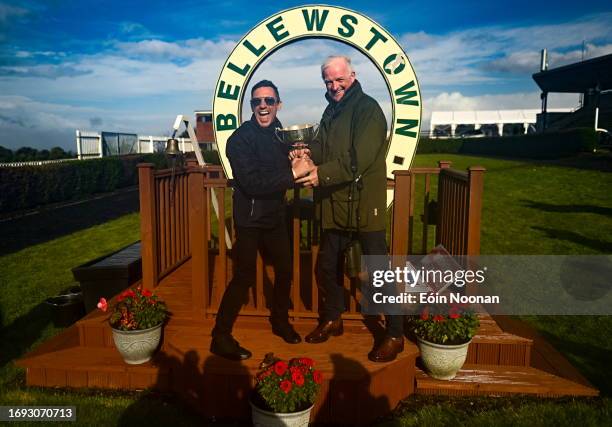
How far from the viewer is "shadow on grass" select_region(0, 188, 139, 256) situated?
1130 centimetres

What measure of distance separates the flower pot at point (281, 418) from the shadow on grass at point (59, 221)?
29.5 ft

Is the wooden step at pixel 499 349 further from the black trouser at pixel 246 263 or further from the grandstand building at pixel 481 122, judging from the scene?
the grandstand building at pixel 481 122

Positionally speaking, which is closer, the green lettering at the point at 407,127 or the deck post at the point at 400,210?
the deck post at the point at 400,210

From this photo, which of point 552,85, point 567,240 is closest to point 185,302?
point 567,240

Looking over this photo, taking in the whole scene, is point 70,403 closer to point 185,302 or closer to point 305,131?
point 185,302

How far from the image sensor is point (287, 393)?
2904mm

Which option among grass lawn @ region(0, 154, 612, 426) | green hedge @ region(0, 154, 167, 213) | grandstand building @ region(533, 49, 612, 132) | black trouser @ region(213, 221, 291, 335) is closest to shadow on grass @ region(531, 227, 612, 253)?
grass lawn @ region(0, 154, 612, 426)

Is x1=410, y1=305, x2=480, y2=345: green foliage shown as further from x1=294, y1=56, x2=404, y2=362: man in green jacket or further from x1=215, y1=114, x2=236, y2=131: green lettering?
x1=215, y1=114, x2=236, y2=131: green lettering

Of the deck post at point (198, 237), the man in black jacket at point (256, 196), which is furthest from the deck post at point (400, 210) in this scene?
the deck post at point (198, 237)

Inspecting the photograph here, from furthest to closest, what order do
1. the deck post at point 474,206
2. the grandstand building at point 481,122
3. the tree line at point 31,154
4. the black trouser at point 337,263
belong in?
the grandstand building at point 481,122 < the tree line at point 31,154 < the deck post at point 474,206 < the black trouser at point 337,263

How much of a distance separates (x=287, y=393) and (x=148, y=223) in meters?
2.61

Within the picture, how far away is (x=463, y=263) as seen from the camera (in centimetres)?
428

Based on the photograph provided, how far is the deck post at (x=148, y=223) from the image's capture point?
4.72 m

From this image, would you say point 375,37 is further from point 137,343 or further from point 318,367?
point 137,343
